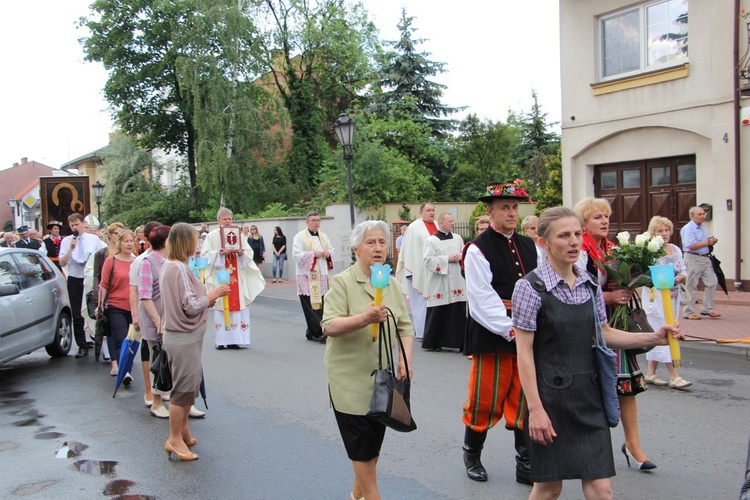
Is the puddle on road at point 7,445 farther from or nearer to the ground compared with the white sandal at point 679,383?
farther from the ground

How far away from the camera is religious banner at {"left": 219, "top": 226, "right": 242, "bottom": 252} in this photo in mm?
10086

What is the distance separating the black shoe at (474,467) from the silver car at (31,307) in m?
5.97

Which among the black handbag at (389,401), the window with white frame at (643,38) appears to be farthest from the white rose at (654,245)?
the window with white frame at (643,38)

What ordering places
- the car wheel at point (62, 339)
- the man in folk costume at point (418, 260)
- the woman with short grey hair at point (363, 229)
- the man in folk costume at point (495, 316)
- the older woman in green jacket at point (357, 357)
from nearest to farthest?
the older woman in green jacket at point (357, 357) < the woman with short grey hair at point (363, 229) < the man in folk costume at point (495, 316) < the car wheel at point (62, 339) < the man in folk costume at point (418, 260)

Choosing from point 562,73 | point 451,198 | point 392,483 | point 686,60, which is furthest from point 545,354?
point 451,198

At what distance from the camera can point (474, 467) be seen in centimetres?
467

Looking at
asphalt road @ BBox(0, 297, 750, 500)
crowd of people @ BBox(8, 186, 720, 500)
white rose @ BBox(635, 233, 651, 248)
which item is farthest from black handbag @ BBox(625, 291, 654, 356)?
asphalt road @ BBox(0, 297, 750, 500)

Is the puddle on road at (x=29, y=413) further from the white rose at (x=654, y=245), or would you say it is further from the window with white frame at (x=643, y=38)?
the window with white frame at (x=643, y=38)

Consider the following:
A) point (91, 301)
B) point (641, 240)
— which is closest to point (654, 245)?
point (641, 240)

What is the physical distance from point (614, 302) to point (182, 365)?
3201 mm

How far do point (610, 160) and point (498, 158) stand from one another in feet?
47.3

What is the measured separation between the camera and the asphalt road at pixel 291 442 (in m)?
4.62

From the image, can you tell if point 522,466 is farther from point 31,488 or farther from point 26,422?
point 26,422

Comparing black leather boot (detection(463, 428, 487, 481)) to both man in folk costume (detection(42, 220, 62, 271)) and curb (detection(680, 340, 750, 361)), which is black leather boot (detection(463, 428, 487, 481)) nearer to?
curb (detection(680, 340, 750, 361))
